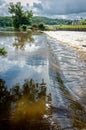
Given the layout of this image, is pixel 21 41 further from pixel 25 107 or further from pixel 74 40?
pixel 25 107

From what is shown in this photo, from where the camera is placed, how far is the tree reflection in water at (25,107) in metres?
8.99

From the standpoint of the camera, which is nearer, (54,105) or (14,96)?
(54,105)

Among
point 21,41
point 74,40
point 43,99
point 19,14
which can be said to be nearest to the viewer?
point 43,99

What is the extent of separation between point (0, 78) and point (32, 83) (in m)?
2.47

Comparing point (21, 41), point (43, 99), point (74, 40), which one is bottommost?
point (74, 40)

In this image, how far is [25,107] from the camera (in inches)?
420

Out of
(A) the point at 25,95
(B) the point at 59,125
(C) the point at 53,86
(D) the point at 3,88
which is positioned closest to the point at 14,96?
(A) the point at 25,95

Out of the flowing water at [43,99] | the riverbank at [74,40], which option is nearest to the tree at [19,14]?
the riverbank at [74,40]

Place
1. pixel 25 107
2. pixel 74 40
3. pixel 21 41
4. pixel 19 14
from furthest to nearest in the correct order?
pixel 19 14 → pixel 74 40 → pixel 21 41 → pixel 25 107

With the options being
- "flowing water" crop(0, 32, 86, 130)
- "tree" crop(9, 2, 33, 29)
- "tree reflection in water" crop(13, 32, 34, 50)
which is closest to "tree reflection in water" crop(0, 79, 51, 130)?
"flowing water" crop(0, 32, 86, 130)

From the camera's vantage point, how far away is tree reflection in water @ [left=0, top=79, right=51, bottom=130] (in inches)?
354

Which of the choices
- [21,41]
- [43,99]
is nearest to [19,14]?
[21,41]

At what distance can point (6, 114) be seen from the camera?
9953mm

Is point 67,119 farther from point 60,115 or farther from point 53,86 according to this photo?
point 53,86
